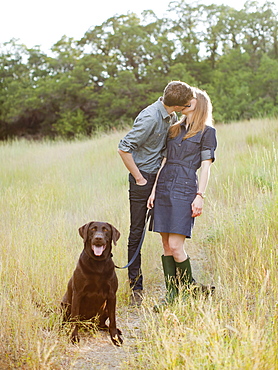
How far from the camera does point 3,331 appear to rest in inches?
120

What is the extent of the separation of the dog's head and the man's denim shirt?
31.1 inches

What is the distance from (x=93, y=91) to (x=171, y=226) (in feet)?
67.4

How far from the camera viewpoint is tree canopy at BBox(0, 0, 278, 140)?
2106 cm

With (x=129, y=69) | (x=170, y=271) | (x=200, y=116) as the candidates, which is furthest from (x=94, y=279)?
(x=129, y=69)

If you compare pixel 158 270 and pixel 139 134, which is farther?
pixel 158 270

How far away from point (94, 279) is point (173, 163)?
1.21 meters

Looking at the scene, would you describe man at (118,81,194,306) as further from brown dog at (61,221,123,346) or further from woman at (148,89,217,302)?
brown dog at (61,221,123,346)

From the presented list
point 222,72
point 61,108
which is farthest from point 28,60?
point 222,72

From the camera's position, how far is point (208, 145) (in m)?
3.65

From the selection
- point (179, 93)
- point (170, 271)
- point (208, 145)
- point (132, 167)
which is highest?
point (179, 93)

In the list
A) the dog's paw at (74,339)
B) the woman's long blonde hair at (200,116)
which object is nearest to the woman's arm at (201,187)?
the woman's long blonde hair at (200,116)

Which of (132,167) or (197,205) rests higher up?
(132,167)

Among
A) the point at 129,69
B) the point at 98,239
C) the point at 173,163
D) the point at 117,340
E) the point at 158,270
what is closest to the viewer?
the point at 98,239

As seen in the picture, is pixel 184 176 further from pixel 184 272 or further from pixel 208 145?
pixel 184 272
